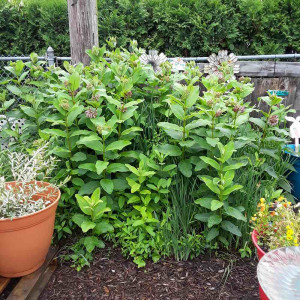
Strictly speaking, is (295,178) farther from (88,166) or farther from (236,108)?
(88,166)

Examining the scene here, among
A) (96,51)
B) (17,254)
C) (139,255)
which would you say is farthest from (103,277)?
(96,51)

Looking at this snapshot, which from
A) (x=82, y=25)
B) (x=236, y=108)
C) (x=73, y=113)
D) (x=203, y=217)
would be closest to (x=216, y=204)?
(x=203, y=217)

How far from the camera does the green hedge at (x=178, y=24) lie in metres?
5.41

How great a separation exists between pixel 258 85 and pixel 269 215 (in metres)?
2.02

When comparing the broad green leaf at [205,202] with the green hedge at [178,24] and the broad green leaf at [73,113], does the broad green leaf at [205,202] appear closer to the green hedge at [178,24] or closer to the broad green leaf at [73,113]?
the broad green leaf at [73,113]

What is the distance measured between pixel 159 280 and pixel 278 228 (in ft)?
2.50

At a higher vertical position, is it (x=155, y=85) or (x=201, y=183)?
(x=155, y=85)

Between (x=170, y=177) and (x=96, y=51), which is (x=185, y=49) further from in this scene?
(x=170, y=177)

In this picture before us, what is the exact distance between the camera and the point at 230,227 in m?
2.18

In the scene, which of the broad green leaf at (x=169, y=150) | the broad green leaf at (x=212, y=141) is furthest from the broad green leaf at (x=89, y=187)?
the broad green leaf at (x=212, y=141)

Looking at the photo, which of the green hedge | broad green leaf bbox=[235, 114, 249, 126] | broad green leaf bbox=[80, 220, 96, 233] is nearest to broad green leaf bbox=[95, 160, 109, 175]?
broad green leaf bbox=[80, 220, 96, 233]

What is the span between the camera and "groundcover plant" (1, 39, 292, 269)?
7.16ft

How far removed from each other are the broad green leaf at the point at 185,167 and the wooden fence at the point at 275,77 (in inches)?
65.9

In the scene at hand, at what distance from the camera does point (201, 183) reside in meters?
2.51
